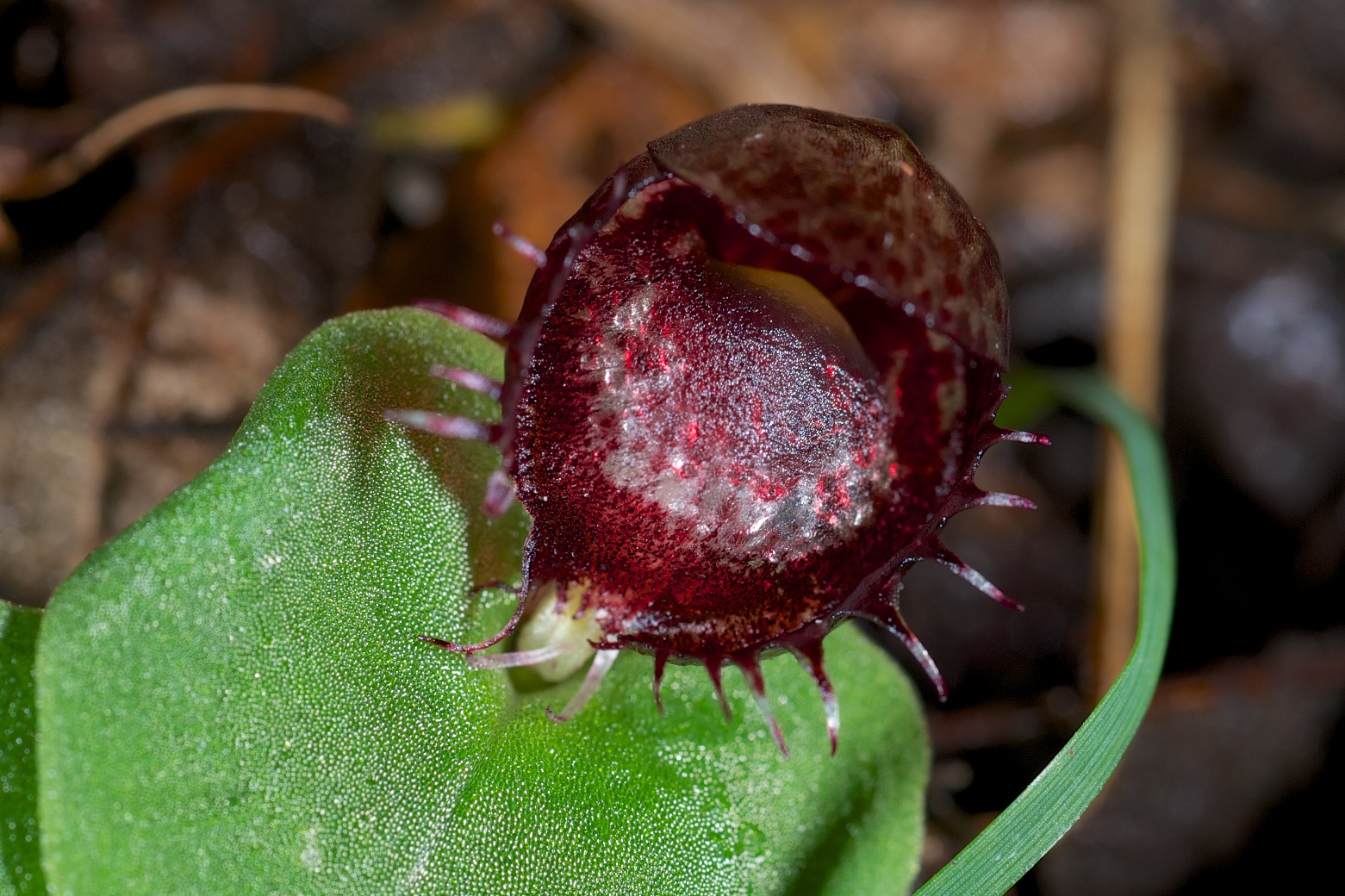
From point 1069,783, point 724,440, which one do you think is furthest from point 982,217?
point 724,440

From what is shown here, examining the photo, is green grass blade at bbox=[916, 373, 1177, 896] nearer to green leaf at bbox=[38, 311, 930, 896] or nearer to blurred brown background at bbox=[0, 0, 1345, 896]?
green leaf at bbox=[38, 311, 930, 896]

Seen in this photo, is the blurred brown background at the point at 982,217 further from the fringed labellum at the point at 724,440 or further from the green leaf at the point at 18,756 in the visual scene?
the fringed labellum at the point at 724,440

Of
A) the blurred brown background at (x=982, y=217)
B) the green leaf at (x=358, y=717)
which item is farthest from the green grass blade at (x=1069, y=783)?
the blurred brown background at (x=982, y=217)

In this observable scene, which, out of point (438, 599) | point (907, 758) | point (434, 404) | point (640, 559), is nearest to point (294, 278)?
point (434, 404)

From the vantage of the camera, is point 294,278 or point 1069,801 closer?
point 1069,801

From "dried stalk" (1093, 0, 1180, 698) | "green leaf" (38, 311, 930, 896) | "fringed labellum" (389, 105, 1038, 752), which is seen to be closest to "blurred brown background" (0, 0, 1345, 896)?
"dried stalk" (1093, 0, 1180, 698)

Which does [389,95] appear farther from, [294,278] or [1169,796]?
[1169,796]
